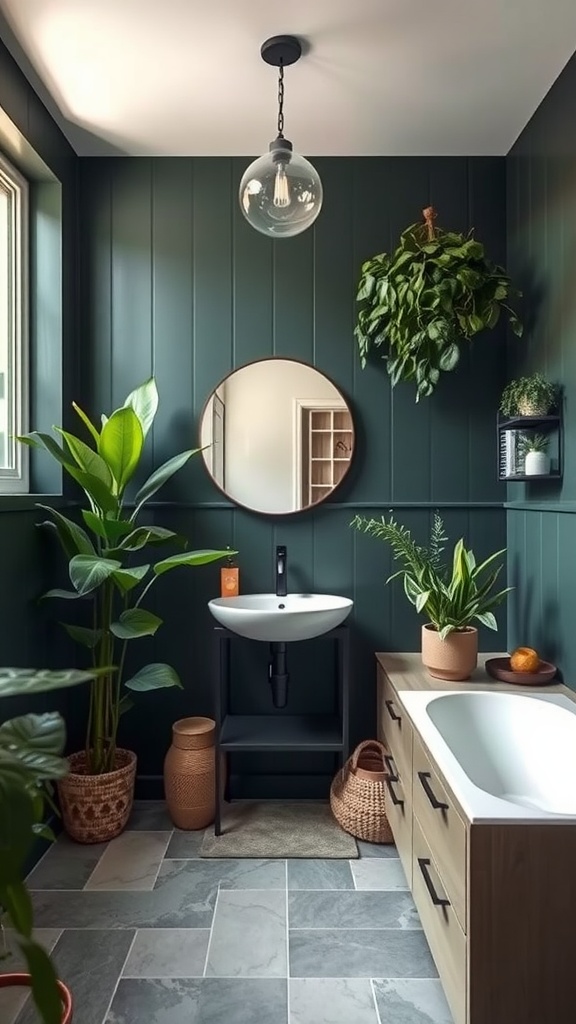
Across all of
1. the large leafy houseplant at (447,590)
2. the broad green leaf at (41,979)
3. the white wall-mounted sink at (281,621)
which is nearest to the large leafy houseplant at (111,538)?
the white wall-mounted sink at (281,621)

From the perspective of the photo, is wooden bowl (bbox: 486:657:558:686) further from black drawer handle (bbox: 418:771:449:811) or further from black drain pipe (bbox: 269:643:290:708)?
black drain pipe (bbox: 269:643:290:708)

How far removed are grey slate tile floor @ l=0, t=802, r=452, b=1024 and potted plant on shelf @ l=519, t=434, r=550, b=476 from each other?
1.40 metres

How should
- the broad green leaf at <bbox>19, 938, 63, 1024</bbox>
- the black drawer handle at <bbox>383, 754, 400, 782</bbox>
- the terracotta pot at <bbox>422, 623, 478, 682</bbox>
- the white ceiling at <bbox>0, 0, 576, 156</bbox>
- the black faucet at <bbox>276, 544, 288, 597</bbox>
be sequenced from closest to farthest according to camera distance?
the broad green leaf at <bbox>19, 938, 63, 1024</bbox>
the white ceiling at <bbox>0, 0, 576, 156</bbox>
the black drawer handle at <bbox>383, 754, 400, 782</bbox>
the terracotta pot at <bbox>422, 623, 478, 682</bbox>
the black faucet at <bbox>276, 544, 288, 597</bbox>

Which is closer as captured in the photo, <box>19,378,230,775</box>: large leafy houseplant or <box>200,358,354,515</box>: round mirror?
<box>19,378,230,775</box>: large leafy houseplant

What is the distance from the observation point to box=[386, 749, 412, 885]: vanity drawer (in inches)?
69.8

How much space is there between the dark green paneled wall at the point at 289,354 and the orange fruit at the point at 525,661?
1.61 ft

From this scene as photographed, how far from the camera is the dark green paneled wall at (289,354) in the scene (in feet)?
8.15

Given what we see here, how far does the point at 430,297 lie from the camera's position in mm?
2162

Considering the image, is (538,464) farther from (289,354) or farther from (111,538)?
(111,538)

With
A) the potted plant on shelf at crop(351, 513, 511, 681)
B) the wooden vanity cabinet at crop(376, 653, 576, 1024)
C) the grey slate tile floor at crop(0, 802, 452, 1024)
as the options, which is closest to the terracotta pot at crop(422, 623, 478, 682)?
the potted plant on shelf at crop(351, 513, 511, 681)

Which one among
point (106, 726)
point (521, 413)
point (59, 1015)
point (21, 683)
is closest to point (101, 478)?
point (106, 726)

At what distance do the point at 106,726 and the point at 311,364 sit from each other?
62.4 inches

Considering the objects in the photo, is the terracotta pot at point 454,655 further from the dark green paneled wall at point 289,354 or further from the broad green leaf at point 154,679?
the broad green leaf at point 154,679

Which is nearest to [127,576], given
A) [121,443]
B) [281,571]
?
[121,443]
